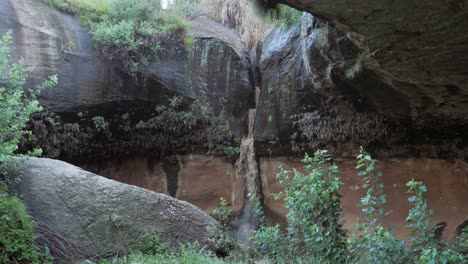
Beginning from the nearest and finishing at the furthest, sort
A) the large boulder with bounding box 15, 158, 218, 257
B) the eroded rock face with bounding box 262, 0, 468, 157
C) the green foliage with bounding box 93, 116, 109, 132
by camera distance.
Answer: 1. the eroded rock face with bounding box 262, 0, 468, 157
2. the large boulder with bounding box 15, 158, 218, 257
3. the green foliage with bounding box 93, 116, 109, 132

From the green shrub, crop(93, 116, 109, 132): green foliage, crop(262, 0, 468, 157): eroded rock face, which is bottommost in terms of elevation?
crop(93, 116, 109, 132): green foliage

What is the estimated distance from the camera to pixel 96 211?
19.1 feet

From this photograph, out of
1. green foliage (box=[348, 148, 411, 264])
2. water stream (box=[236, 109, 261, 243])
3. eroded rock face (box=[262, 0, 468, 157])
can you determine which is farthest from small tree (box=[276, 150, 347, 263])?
water stream (box=[236, 109, 261, 243])

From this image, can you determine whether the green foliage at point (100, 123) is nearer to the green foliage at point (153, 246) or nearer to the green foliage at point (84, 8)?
the green foliage at point (84, 8)

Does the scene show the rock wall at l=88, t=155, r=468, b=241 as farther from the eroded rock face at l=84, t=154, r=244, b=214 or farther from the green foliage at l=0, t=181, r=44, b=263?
the green foliage at l=0, t=181, r=44, b=263

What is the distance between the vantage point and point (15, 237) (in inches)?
192

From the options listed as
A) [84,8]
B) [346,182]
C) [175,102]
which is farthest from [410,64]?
[84,8]

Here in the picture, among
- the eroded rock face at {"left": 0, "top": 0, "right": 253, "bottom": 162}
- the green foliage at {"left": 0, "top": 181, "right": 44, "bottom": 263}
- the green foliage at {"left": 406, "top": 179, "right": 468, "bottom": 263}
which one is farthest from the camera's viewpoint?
the eroded rock face at {"left": 0, "top": 0, "right": 253, "bottom": 162}

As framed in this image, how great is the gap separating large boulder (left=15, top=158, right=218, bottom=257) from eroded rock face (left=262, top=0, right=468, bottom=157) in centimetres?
312

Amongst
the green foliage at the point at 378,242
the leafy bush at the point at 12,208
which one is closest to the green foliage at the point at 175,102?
the leafy bush at the point at 12,208

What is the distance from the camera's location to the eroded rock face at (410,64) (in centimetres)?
396

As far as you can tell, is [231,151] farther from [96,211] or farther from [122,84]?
[96,211]

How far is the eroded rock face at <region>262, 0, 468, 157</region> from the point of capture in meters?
3.96

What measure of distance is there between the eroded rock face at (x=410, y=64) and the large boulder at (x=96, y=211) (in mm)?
3117
